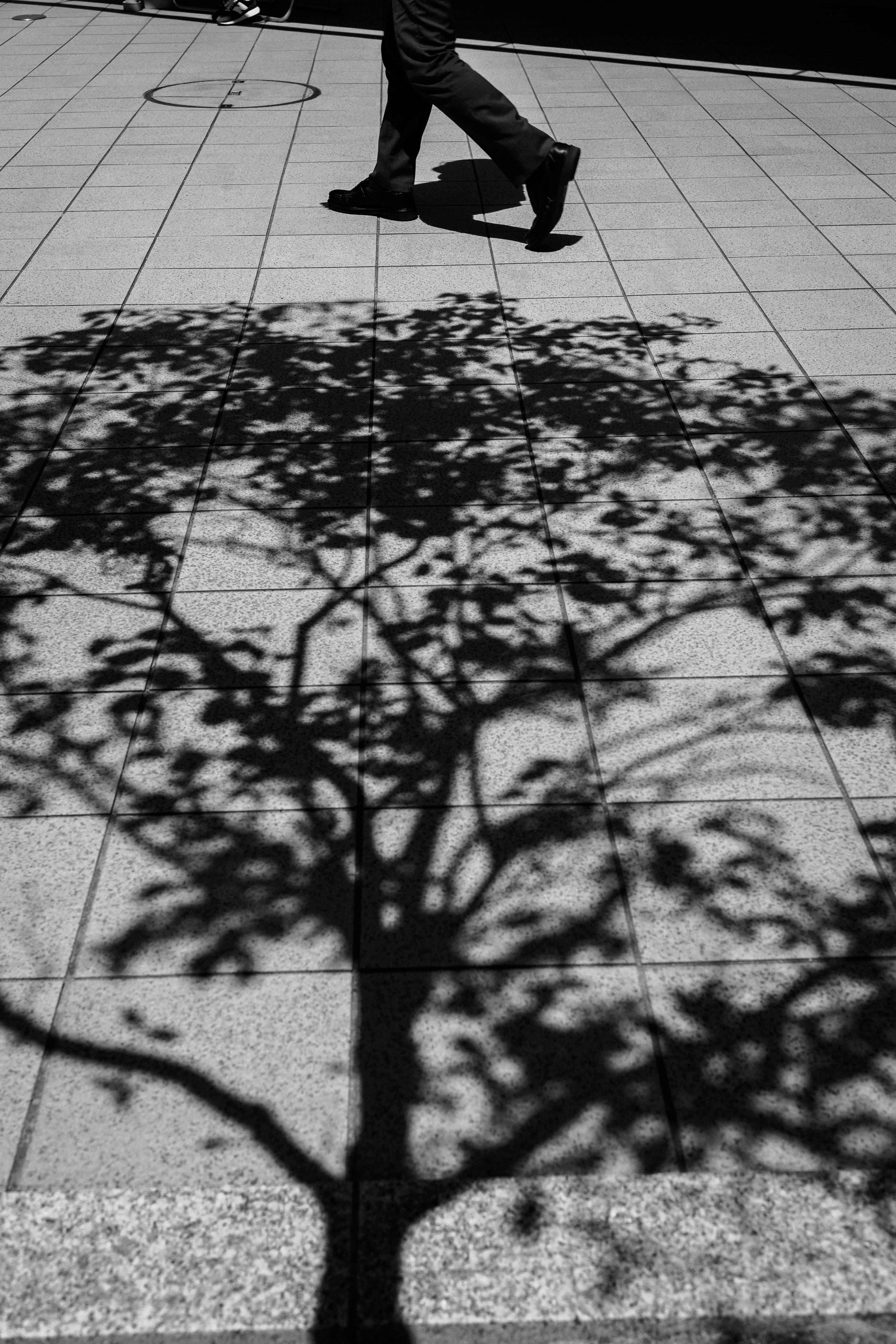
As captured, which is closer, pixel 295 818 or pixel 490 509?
pixel 295 818

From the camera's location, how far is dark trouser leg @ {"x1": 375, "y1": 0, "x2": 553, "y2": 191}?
Result: 8906 mm

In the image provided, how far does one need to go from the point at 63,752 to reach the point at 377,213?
628cm

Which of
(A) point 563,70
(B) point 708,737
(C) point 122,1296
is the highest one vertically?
(A) point 563,70

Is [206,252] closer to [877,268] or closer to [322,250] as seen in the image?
[322,250]

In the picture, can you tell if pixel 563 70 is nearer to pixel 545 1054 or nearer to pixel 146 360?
pixel 146 360

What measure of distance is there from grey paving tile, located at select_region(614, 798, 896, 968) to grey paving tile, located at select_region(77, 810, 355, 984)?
929mm

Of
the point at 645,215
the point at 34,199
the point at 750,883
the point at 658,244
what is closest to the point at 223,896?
the point at 750,883

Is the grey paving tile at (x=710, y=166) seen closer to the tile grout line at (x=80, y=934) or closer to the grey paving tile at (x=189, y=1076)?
the tile grout line at (x=80, y=934)

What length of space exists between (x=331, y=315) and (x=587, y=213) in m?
2.59

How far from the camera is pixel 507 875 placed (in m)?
4.27

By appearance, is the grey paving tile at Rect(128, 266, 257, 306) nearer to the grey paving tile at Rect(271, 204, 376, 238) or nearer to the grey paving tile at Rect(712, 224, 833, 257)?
the grey paving tile at Rect(271, 204, 376, 238)

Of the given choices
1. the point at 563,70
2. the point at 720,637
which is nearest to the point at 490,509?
the point at 720,637

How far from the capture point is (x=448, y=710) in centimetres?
497

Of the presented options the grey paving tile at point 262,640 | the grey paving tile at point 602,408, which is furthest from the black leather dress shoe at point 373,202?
the grey paving tile at point 262,640
